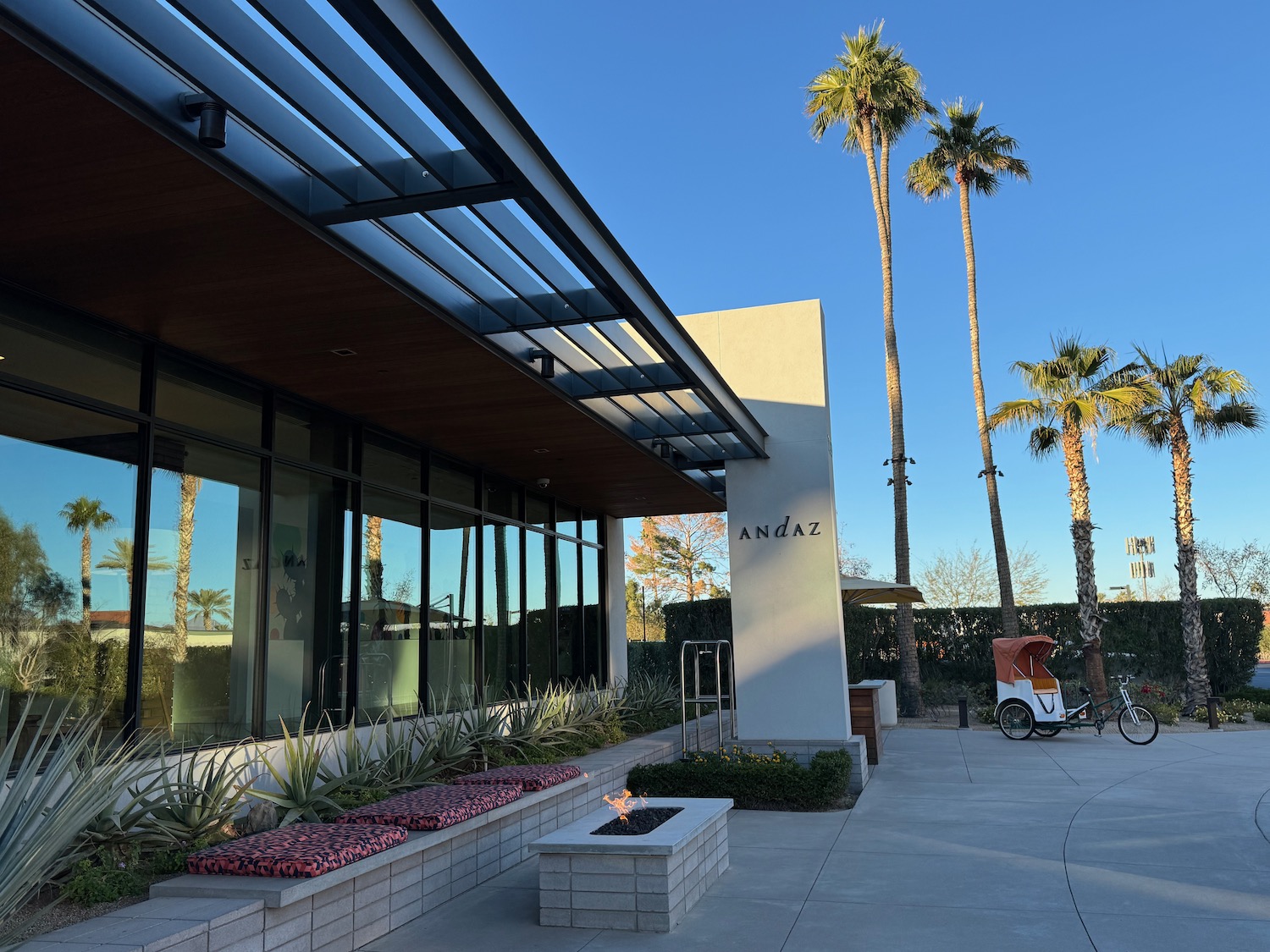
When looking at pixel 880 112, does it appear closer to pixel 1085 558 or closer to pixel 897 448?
pixel 897 448

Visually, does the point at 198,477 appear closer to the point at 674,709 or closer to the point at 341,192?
the point at 341,192

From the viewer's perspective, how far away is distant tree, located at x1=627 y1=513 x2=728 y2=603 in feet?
112

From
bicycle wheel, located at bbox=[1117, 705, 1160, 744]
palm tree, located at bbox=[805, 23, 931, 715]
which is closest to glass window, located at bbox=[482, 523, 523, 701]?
bicycle wheel, located at bbox=[1117, 705, 1160, 744]

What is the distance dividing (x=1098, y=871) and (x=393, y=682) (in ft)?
19.4

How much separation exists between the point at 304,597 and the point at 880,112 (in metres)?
16.8

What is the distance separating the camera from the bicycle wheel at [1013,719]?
13.3 m

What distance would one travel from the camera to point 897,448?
18.4 m

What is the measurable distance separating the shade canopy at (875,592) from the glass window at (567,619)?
3836 mm

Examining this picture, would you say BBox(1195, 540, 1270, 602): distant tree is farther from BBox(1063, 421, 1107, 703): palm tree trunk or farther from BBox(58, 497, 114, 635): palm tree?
BBox(58, 497, 114, 635): palm tree

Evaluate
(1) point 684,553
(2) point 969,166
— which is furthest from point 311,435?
(1) point 684,553

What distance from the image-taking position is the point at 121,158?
11.9ft

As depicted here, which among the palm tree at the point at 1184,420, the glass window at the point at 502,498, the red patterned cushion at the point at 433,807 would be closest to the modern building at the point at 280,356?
the glass window at the point at 502,498

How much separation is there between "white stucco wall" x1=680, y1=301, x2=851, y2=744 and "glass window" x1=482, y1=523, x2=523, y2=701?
2755mm

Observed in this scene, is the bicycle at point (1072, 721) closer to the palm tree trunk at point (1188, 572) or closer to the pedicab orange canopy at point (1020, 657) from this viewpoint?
the pedicab orange canopy at point (1020, 657)
